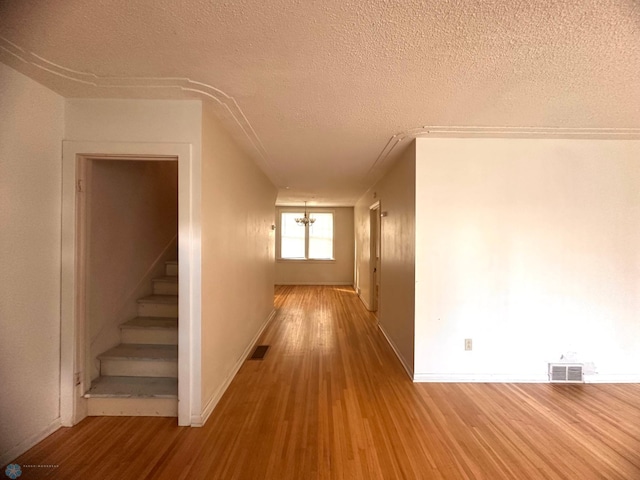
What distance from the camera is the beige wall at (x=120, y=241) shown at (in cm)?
236

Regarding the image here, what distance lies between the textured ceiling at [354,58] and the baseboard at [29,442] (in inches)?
93.5

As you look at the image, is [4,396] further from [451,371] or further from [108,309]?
[451,371]

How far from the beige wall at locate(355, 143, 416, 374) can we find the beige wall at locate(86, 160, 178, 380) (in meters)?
2.93

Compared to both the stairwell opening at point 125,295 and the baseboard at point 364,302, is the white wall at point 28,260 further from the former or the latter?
the baseboard at point 364,302

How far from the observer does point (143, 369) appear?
2393 mm

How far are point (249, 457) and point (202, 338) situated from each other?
0.86m

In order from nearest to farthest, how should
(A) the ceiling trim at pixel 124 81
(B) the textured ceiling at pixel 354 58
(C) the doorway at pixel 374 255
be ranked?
(B) the textured ceiling at pixel 354 58, (A) the ceiling trim at pixel 124 81, (C) the doorway at pixel 374 255

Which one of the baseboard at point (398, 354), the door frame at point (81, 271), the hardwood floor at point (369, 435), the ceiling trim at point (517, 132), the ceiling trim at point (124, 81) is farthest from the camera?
the baseboard at point (398, 354)

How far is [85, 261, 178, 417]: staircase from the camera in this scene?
2.16 m

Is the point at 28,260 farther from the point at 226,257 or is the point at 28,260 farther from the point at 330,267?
the point at 330,267

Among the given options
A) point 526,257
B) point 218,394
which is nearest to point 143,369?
point 218,394

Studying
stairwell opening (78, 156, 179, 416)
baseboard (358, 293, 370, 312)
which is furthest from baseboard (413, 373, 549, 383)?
baseboard (358, 293, 370, 312)

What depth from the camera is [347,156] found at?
11.2 feet

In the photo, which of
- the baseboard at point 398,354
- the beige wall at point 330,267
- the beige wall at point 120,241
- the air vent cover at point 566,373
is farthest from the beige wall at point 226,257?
the beige wall at point 330,267
